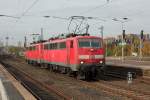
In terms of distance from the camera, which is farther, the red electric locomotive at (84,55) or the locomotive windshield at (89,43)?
the locomotive windshield at (89,43)

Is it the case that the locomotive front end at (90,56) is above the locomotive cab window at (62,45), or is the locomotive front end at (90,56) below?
below

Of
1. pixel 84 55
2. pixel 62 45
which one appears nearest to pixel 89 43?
pixel 84 55

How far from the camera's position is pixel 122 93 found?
1722 centimetres

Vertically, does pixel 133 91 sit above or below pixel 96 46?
below

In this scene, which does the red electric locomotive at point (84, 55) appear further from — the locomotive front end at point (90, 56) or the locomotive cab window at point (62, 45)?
the locomotive cab window at point (62, 45)

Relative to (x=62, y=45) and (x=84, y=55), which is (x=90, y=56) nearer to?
(x=84, y=55)

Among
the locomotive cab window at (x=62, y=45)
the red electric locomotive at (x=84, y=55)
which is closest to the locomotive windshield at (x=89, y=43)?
the red electric locomotive at (x=84, y=55)

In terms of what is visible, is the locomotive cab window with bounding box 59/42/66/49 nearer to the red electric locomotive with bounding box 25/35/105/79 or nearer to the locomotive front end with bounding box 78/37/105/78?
the red electric locomotive with bounding box 25/35/105/79

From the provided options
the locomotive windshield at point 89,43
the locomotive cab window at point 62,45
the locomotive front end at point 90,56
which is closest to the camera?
the locomotive front end at point 90,56

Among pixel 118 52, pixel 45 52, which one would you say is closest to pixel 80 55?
pixel 45 52

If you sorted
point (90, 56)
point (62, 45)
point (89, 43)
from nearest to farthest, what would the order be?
point (90, 56), point (89, 43), point (62, 45)

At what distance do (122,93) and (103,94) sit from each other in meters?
0.93

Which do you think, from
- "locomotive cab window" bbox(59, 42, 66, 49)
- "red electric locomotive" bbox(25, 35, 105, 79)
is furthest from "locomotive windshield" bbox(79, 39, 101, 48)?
"locomotive cab window" bbox(59, 42, 66, 49)

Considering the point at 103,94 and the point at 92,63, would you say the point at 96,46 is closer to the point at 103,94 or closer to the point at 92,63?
the point at 92,63
